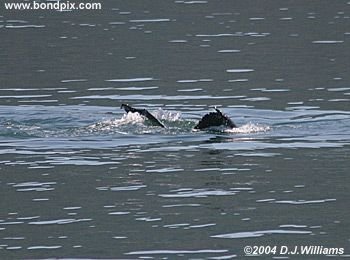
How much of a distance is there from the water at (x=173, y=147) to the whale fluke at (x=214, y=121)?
0.67 ft

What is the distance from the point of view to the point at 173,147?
22.5 metres

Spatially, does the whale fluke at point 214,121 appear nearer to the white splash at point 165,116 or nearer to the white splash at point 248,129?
the white splash at point 248,129

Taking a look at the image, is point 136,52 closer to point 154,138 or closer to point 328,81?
point 328,81

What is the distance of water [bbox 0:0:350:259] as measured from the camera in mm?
16234

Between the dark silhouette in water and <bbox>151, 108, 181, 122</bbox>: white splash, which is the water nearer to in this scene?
<bbox>151, 108, 181, 122</bbox>: white splash

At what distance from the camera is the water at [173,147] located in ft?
53.3

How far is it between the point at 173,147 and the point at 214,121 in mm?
1644

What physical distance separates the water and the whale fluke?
20 centimetres

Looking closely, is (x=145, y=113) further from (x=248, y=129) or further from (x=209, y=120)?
(x=248, y=129)

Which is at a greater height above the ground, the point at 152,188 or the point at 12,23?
the point at 12,23

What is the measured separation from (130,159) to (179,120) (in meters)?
3.94

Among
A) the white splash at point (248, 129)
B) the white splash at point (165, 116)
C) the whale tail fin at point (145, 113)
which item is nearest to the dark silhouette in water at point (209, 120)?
the whale tail fin at point (145, 113)

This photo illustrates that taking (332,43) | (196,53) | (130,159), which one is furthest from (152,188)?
(332,43)

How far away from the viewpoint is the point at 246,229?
16375 millimetres
